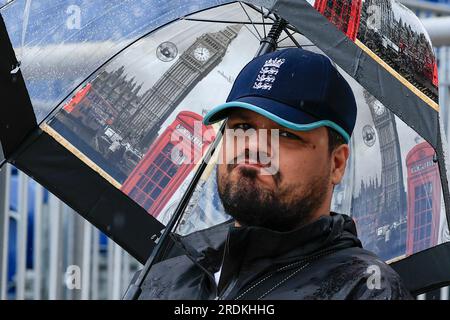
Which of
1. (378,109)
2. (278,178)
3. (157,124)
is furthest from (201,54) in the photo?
(278,178)

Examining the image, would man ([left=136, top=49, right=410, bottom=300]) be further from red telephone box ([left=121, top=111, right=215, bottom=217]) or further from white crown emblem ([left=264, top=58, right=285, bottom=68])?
red telephone box ([left=121, top=111, right=215, bottom=217])

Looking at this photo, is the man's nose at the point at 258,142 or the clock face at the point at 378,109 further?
the clock face at the point at 378,109

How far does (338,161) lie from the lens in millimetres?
2453

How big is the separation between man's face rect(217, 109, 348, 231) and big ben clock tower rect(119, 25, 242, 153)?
2.72 feet

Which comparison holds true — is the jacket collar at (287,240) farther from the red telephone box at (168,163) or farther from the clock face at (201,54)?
the clock face at (201,54)

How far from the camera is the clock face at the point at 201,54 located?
3.26 m

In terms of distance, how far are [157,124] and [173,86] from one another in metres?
0.13

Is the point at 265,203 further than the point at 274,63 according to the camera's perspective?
No

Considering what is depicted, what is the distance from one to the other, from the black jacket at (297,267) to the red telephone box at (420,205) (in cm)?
75

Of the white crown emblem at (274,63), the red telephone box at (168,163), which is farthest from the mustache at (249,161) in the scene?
the red telephone box at (168,163)

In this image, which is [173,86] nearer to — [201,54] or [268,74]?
[201,54]

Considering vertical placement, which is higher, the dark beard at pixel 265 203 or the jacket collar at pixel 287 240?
the dark beard at pixel 265 203

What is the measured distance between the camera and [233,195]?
232 centimetres
